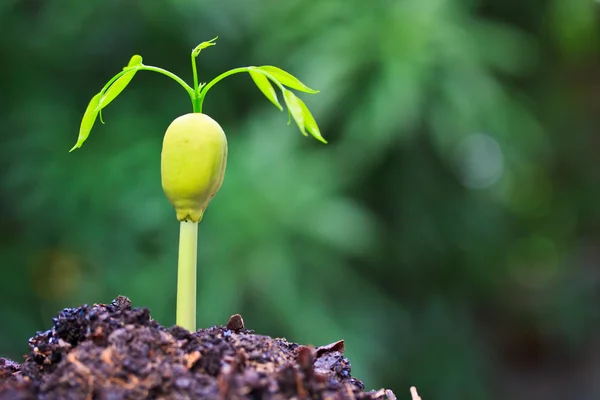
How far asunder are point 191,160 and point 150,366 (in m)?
0.13

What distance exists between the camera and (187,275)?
0.45m

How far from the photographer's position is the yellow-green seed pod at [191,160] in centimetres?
43

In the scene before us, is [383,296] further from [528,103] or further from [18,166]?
[18,166]

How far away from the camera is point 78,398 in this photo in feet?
1.19

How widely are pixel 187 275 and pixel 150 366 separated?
0.24 feet

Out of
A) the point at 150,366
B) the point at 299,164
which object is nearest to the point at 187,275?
the point at 150,366

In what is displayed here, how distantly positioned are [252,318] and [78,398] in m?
1.31

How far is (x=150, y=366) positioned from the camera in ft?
1.27

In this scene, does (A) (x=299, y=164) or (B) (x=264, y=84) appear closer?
(B) (x=264, y=84)

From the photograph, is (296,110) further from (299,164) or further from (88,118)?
(299,164)

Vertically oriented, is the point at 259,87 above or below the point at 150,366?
above

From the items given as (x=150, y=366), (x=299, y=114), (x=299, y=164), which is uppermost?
(x=299, y=164)

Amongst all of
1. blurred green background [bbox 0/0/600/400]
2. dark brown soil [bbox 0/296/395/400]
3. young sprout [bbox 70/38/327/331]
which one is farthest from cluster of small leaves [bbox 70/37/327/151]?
blurred green background [bbox 0/0/600/400]

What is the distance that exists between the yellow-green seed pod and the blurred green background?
115cm
